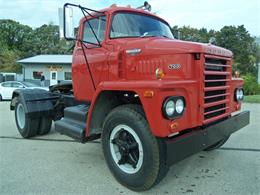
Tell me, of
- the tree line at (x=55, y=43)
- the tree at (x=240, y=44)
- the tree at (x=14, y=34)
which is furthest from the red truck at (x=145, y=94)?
the tree at (x=14, y=34)

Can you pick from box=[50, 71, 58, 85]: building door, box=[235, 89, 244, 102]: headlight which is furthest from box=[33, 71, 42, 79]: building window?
box=[235, 89, 244, 102]: headlight

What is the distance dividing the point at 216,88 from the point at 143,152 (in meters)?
1.41

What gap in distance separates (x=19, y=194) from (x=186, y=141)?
7.20 feet

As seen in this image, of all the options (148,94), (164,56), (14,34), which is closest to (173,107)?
(148,94)

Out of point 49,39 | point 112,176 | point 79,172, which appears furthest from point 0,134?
point 49,39

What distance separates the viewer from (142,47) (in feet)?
13.1

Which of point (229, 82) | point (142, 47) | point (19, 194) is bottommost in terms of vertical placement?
point (19, 194)

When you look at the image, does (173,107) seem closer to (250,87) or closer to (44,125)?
(44,125)

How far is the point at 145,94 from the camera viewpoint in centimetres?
321

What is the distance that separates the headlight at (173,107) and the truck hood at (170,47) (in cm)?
72

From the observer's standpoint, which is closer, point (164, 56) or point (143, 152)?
point (143, 152)

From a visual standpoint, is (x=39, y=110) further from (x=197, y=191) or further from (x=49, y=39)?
(x=49, y=39)

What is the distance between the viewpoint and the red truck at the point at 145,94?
10.6 feet

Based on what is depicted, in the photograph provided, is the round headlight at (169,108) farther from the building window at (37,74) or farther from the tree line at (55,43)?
the tree line at (55,43)
